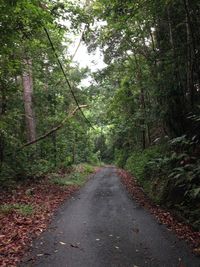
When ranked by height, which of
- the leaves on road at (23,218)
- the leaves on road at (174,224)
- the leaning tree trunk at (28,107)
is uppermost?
the leaning tree trunk at (28,107)

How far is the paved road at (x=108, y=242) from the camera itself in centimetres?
561

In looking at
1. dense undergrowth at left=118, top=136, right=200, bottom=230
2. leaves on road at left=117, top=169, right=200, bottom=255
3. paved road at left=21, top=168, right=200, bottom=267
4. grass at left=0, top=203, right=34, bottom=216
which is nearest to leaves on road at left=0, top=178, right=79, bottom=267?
grass at left=0, top=203, right=34, bottom=216

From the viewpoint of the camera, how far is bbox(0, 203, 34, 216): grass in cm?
870

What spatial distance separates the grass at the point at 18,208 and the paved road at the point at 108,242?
0.83 metres

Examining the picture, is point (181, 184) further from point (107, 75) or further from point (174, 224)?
point (107, 75)

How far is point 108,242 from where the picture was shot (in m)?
6.68

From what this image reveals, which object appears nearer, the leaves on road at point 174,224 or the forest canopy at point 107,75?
the leaves on road at point 174,224

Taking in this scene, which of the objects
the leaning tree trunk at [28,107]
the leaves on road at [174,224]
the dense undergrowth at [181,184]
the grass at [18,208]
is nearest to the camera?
the leaves on road at [174,224]

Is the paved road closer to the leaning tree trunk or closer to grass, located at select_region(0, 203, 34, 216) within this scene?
grass, located at select_region(0, 203, 34, 216)

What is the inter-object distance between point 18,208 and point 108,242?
368cm

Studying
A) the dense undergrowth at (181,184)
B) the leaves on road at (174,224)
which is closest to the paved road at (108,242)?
the leaves on road at (174,224)

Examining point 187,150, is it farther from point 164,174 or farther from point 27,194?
point 27,194

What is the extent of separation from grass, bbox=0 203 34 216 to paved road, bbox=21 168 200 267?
826 mm

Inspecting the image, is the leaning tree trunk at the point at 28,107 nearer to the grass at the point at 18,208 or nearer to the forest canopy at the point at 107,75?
the forest canopy at the point at 107,75
